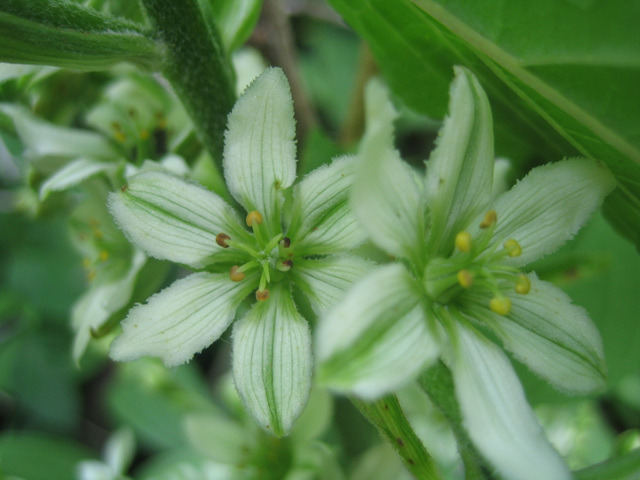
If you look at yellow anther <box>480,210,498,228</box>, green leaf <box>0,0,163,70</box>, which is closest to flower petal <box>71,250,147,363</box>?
green leaf <box>0,0,163,70</box>

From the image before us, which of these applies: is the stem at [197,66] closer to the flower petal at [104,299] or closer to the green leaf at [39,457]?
the flower petal at [104,299]

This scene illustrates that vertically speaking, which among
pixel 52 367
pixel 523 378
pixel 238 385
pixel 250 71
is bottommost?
pixel 52 367

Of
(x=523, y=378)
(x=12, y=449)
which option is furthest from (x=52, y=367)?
(x=523, y=378)

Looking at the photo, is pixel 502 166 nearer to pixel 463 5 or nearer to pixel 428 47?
pixel 428 47

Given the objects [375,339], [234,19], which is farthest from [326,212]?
[234,19]

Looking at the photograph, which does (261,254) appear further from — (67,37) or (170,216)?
(67,37)

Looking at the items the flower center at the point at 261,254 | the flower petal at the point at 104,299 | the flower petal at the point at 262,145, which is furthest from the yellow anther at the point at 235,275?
the flower petal at the point at 104,299

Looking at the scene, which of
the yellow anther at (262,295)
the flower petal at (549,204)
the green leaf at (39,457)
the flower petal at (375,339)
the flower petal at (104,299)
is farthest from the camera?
the green leaf at (39,457)
